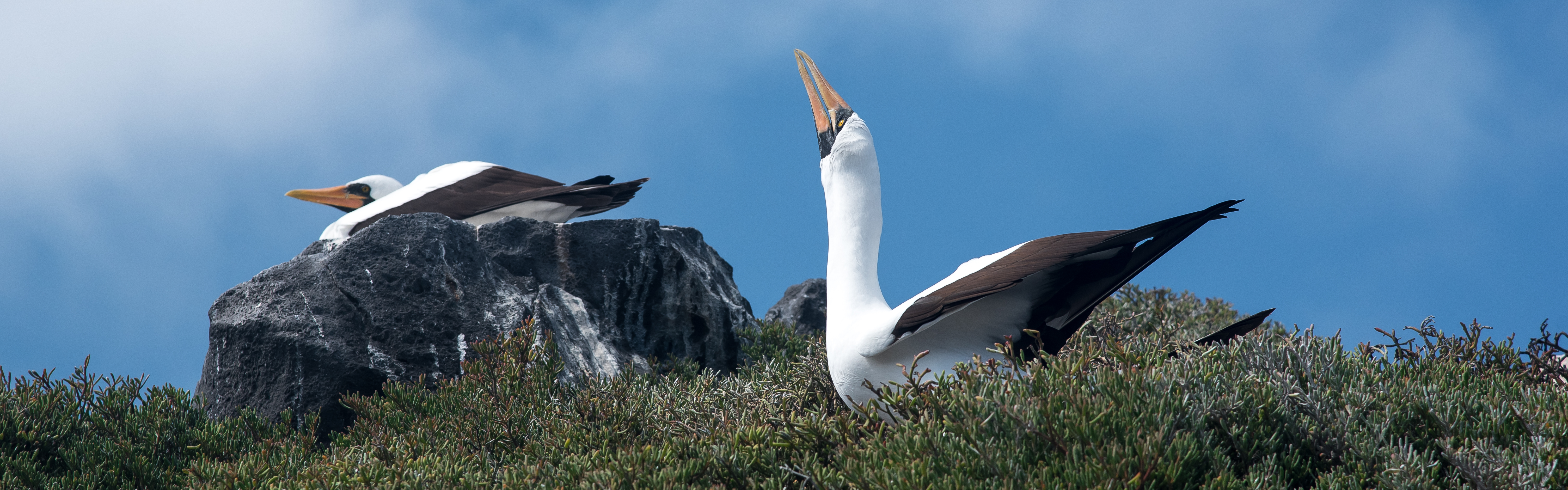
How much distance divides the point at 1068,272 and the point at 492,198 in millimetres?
5616

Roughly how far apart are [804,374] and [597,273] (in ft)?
7.85

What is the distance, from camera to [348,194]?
1096 centimetres

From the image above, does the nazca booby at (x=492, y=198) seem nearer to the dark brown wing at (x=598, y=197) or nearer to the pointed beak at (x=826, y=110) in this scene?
the dark brown wing at (x=598, y=197)

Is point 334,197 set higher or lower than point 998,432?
higher

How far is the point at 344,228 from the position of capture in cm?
805

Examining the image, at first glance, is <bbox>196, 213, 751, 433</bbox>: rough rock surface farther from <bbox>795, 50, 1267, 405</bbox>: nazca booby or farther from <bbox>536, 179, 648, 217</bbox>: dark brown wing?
<bbox>795, 50, 1267, 405</bbox>: nazca booby

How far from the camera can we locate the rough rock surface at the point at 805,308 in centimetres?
1012

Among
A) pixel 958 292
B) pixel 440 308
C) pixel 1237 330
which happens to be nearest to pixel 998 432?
pixel 958 292

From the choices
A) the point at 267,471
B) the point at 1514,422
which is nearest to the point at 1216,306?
the point at 1514,422

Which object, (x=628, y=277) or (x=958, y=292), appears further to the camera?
(x=628, y=277)

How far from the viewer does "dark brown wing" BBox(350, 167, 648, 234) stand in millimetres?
7965

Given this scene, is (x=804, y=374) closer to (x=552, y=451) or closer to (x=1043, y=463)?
(x=552, y=451)

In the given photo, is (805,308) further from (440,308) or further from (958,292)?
(958,292)

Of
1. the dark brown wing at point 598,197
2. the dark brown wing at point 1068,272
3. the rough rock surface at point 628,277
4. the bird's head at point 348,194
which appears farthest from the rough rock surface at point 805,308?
the dark brown wing at point 1068,272
